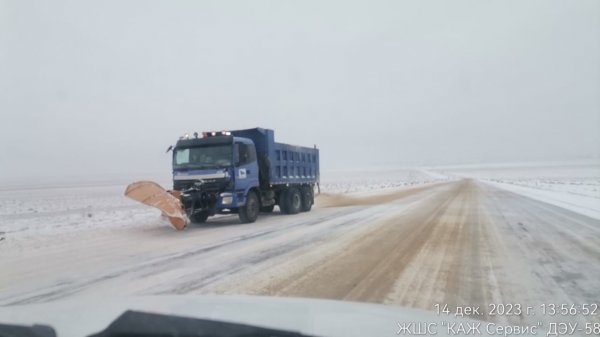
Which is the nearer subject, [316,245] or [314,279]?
[314,279]

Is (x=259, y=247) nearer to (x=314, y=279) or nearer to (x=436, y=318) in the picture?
(x=314, y=279)

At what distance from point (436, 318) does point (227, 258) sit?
539 cm

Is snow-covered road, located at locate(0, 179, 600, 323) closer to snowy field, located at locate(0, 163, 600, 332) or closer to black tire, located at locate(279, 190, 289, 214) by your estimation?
snowy field, located at locate(0, 163, 600, 332)

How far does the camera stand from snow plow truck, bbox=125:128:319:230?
12.8m

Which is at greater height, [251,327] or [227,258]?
[251,327]

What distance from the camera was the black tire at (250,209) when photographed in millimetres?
14570

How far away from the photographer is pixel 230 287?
19.2 feet

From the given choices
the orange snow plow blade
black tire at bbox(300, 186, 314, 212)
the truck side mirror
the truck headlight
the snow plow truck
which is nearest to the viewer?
the orange snow plow blade

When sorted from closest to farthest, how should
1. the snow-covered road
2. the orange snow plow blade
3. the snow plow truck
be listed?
the snow-covered road < the orange snow plow blade < the snow plow truck

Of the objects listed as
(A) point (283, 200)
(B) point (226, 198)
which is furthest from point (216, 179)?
(A) point (283, 200)

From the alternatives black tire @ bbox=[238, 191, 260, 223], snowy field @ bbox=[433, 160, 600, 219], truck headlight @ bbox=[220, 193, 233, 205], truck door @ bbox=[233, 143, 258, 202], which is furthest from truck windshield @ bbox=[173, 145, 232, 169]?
snowy field @ bbox=[433, 160, 600, 219]

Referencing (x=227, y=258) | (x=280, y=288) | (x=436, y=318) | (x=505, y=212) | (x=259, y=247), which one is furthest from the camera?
(x=505, y=212)

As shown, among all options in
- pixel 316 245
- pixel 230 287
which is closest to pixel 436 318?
pixel 230 287

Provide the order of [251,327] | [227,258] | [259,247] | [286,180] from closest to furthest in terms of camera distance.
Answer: [251,327]
[227,258]
[259,247]
[286,180]
